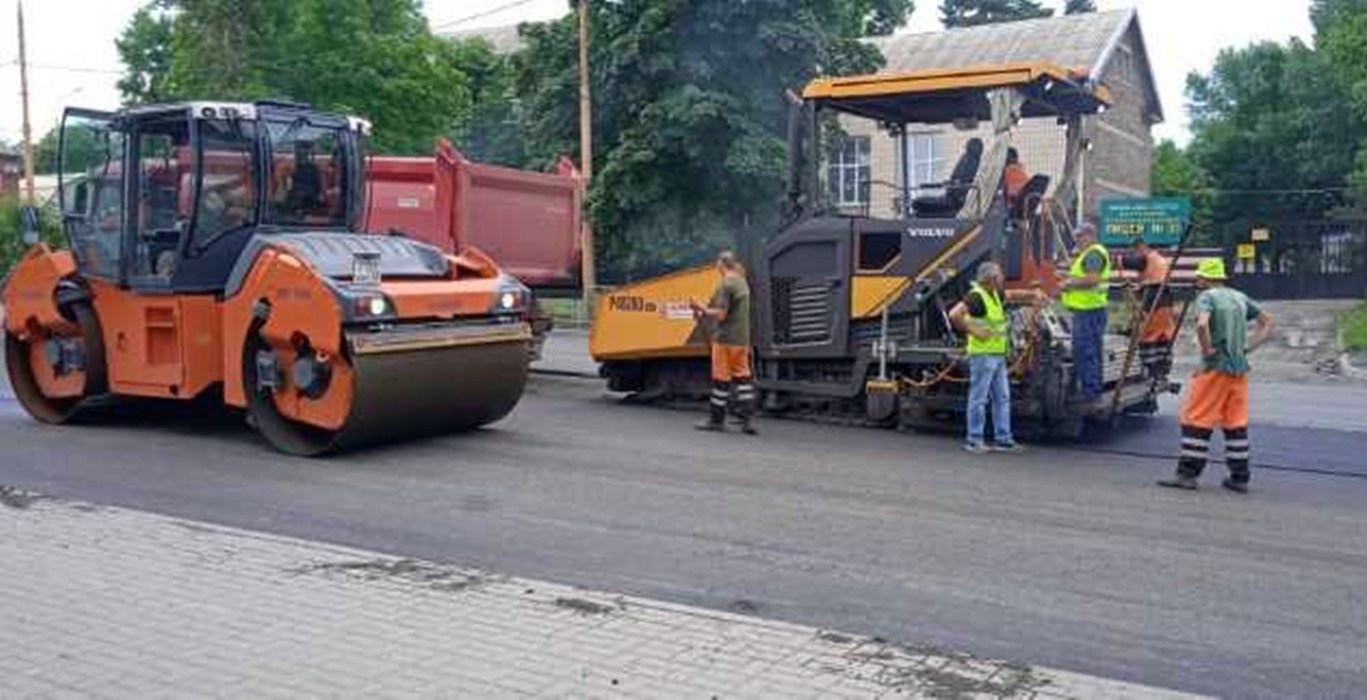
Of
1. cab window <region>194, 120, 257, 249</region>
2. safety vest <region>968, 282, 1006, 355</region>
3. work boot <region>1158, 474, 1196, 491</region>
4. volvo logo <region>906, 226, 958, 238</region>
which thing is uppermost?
cab window <region>194, 120, 257, 249</region>

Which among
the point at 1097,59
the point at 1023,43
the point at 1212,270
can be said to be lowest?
the point at 1212,270

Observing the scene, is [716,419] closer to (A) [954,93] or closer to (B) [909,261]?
(B) [909,261]

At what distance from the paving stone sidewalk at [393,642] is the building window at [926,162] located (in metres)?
6.43

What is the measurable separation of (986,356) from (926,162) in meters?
2.62

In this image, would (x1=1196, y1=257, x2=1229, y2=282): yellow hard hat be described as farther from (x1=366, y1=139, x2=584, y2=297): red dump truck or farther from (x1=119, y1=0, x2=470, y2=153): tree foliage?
Answer: (x1=119, y1=0, x2=470, y2=153): tree foliage

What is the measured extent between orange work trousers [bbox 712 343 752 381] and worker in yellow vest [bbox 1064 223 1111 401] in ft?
8.64

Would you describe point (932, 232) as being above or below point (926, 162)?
below

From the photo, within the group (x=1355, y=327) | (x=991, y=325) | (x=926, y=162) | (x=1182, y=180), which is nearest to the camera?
(x=991, y=325)

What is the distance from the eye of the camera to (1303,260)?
28750 mm

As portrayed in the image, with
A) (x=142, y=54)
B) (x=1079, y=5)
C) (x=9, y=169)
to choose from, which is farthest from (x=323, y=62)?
(x=9, y=169)

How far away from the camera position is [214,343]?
10.5 m

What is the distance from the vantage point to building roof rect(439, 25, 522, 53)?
5309 cm

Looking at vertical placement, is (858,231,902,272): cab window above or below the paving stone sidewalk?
above

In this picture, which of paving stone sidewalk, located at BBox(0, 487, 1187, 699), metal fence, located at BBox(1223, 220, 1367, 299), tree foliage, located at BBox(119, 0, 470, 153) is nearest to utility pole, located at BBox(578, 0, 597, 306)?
tree foliage, located at BBox(119, 0, 470, 153)
